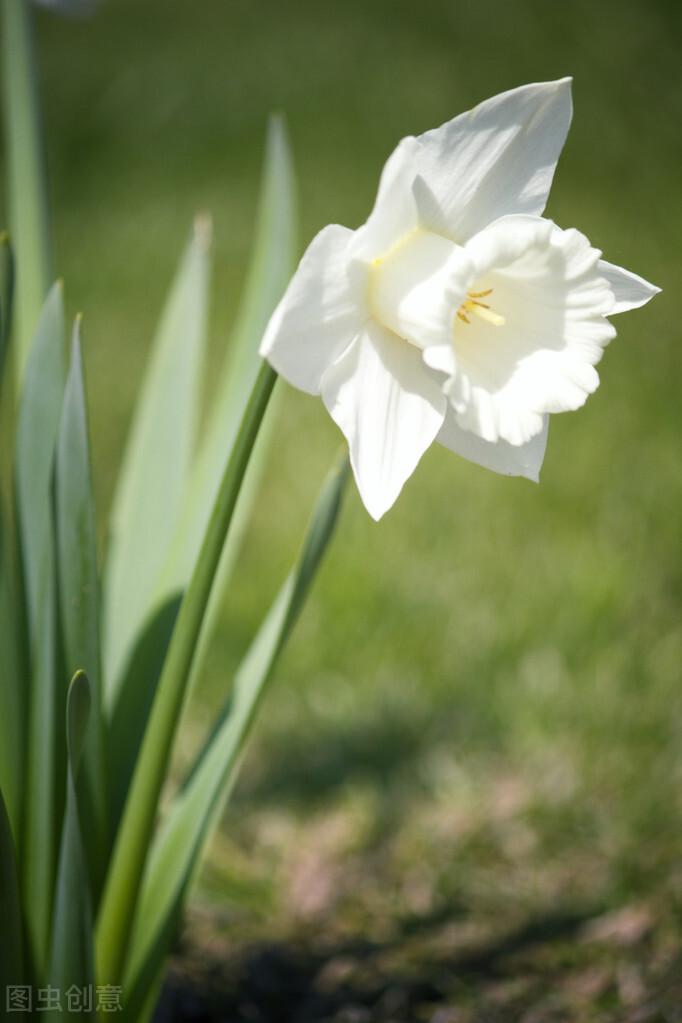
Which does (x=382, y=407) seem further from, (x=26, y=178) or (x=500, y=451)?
(x=26, y=178)

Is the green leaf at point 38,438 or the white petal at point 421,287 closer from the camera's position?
the white petal at point 421,287

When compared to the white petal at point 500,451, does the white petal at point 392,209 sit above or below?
above

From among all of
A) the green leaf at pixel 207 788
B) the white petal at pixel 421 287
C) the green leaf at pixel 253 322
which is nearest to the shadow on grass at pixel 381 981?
the green leaf at pixel 207 788

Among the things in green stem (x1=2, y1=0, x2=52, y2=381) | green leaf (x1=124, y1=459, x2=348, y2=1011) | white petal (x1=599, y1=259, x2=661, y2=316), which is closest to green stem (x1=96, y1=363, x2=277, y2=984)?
green leaf (x1=124, y1=459, x2=348, y2=1011)

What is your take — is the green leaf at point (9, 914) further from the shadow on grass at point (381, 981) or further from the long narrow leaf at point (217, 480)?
the shadow on grass at point (381, 981)

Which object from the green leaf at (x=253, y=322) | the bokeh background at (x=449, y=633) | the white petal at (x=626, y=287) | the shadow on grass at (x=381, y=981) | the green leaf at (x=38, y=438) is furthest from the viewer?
the bokeh background at (x=449, y=633)

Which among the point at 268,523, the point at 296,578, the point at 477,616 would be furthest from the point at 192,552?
the point at 268,523
